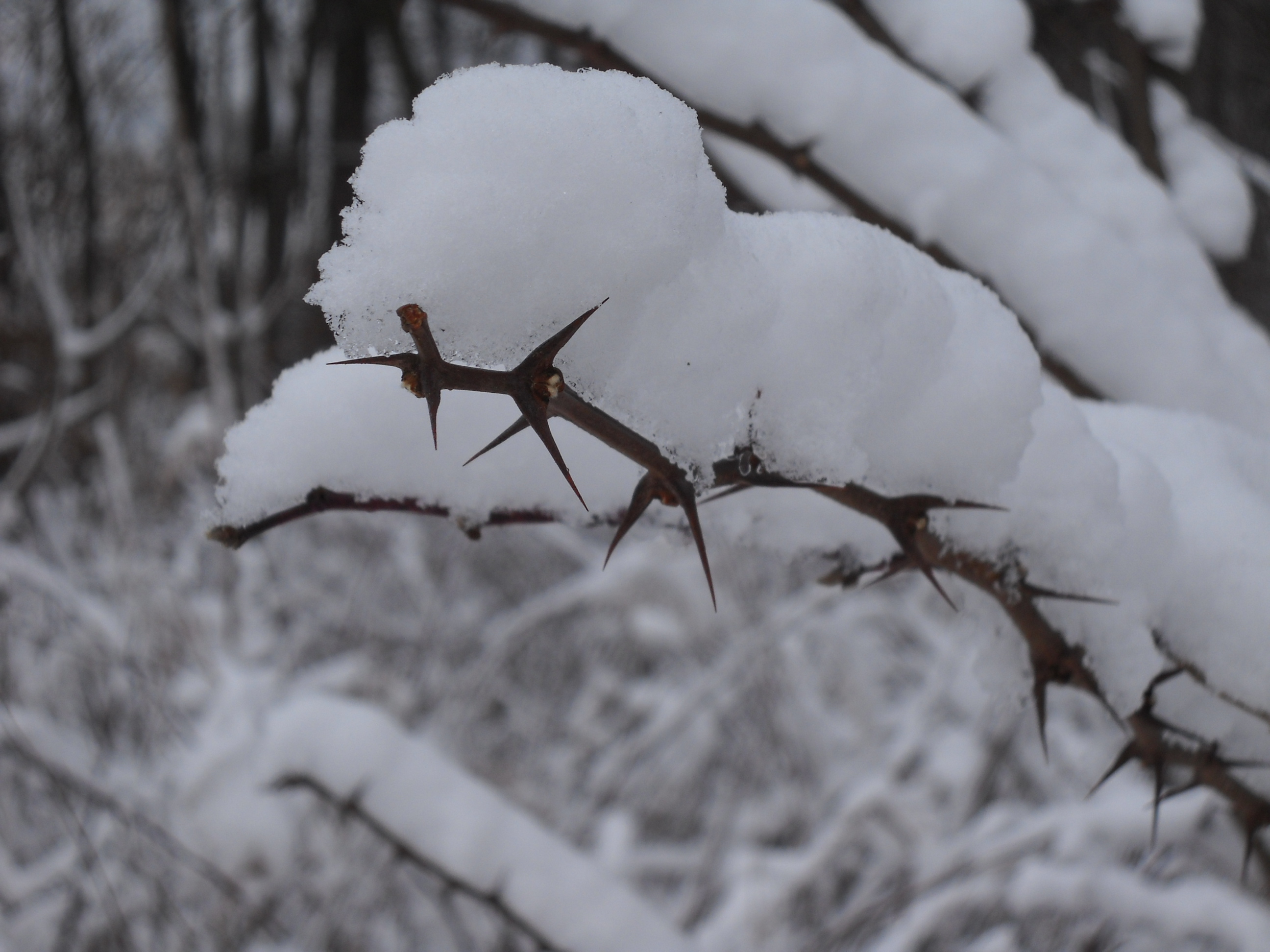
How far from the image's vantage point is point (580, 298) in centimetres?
31

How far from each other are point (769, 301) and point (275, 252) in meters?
4.98

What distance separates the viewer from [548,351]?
29 centimetres

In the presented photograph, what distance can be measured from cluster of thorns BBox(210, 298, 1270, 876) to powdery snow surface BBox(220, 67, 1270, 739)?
0.04ft

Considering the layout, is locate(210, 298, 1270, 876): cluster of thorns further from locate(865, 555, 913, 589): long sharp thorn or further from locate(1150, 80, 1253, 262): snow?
locate(1150, 80, 1253, 262): snow

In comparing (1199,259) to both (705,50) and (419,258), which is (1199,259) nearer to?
(705,50)

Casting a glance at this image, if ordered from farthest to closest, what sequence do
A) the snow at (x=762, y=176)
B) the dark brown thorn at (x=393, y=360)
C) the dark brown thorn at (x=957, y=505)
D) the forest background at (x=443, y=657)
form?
the forest background at (x=443, y=657)
the snow at (x=762, y=176)
the dark brown thorn at (x=957, y=505)
the dark brown thorn at (x=393, y=360)

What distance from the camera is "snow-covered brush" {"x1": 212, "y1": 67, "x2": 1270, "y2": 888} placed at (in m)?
0.31

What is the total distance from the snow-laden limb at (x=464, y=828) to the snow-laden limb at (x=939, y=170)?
25.3 inches

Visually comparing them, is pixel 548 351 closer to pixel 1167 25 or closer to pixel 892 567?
pixel 892 567

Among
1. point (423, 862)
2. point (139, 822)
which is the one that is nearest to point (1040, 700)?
point (423, 862)

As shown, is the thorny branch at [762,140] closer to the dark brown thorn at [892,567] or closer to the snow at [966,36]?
the snow at [966,36]

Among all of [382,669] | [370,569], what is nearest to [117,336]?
[370,569]

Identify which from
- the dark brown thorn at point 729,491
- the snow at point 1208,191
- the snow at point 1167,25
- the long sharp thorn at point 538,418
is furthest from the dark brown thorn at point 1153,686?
the snow at point 1167,25

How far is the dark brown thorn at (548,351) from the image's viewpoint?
28 cm
